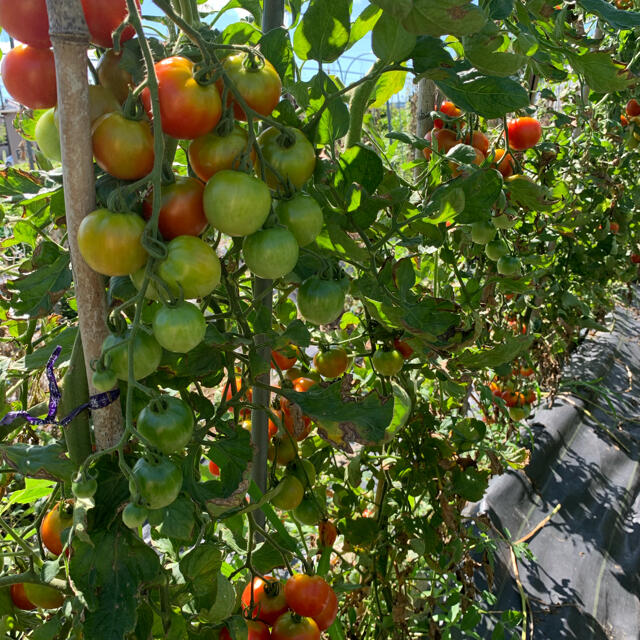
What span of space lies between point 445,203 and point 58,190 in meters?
0.43

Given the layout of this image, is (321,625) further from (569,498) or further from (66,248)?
(569,498)

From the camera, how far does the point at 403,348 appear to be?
1.01 meters

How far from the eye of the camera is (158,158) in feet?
1.38

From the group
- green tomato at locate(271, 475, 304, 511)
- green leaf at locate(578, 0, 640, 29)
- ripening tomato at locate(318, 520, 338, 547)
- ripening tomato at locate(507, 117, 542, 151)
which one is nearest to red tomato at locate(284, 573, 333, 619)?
green tomato at locate(271, 475, 304, 511)

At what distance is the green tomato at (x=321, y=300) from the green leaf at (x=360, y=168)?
0.37ft

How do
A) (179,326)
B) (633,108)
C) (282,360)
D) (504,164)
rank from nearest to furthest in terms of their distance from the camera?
(179,326)
(282,360)
(504,164)
(633,108)

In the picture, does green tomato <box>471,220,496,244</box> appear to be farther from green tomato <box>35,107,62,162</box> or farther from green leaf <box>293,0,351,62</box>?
green tomato <box>35,107,62,162</box>

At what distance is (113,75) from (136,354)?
0.87ft

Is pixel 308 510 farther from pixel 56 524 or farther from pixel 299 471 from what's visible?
pixel 56 524

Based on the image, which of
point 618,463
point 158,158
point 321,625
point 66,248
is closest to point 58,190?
point 66,248

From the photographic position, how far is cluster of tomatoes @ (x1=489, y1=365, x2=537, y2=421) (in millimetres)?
2395

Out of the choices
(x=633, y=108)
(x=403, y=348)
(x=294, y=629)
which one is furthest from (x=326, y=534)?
(x=633, y=108)

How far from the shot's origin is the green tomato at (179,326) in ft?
1.42

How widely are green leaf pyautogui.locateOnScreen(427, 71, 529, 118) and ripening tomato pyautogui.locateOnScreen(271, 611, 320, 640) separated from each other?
2.30ft
